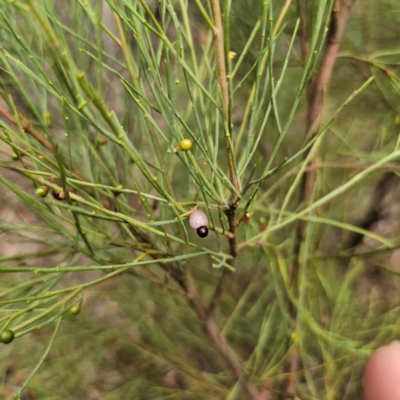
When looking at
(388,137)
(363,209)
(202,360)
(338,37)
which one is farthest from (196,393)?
(338,37)

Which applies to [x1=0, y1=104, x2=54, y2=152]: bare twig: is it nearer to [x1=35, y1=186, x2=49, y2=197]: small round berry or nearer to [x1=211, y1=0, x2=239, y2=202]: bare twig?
[x1=35, y1=186, x2=49, y2=197]: small round berry

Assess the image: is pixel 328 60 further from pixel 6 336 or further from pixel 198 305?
pixel 6 336

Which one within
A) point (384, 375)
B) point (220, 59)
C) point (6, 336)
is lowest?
point (384, 375)

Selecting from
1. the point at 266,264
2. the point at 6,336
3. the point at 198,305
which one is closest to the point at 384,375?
the point at 198,305

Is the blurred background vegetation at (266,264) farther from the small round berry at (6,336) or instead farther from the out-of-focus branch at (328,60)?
the small round berry at (6,336)

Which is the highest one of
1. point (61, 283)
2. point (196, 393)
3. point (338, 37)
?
Result: point (338, 37)

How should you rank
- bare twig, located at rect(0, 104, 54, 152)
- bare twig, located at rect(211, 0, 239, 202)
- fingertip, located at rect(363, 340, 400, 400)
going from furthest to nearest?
fingertip, located at rect(363, 340, 400, 400) → bare twig, located at rect(0, 104, 54, 152) → bare twig, located at rect(211, 0, 239, 202)

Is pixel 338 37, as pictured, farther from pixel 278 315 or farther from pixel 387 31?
pixel 278 315

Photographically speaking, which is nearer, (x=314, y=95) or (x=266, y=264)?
(x=314, y=95)

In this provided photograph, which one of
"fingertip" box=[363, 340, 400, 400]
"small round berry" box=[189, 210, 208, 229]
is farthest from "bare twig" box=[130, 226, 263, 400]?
"fingertip" box=[363, 340, 400, 400]

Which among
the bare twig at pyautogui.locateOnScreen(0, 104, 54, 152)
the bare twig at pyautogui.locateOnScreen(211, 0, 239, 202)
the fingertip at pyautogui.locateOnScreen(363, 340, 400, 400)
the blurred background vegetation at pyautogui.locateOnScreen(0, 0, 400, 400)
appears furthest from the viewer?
the blurred background vegetation at pyautogui.locateOnScreen(0, 0, 400, 400)

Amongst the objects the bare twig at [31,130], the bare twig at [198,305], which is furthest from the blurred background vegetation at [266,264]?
the bare twig at [31,130]
